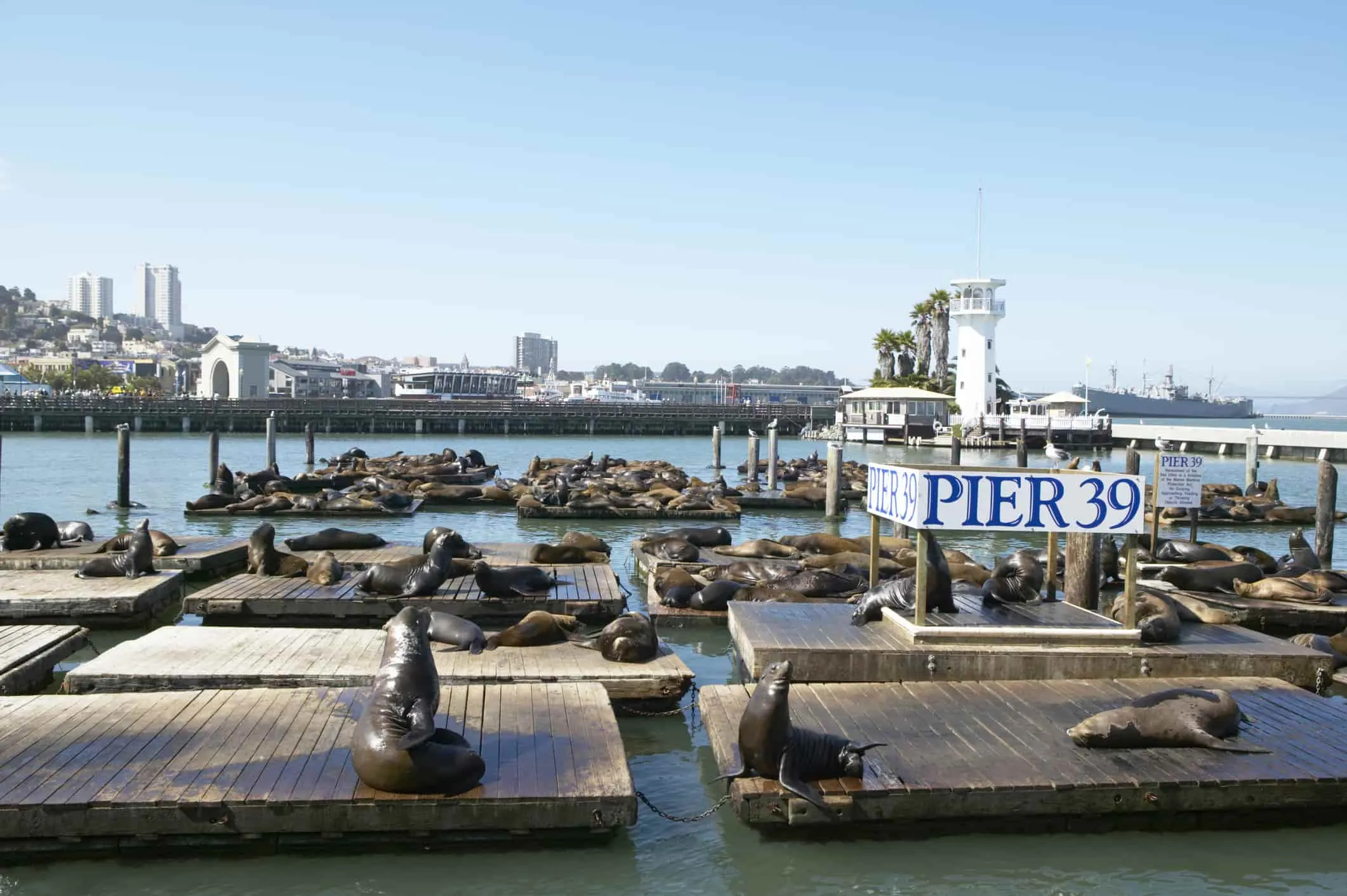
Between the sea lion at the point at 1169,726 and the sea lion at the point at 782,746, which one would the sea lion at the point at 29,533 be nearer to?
the sea lion at the point at 782,746

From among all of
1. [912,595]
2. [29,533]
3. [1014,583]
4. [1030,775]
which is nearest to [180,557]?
[29,533]

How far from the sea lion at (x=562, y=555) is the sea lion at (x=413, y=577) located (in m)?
2.24

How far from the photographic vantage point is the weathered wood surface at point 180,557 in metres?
12.5

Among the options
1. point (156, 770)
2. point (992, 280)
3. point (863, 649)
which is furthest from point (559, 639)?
point (992, 280)

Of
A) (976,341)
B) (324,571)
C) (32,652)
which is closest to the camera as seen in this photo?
(32,652)

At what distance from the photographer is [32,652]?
27.6 feet

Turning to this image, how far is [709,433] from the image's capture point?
6831 cm

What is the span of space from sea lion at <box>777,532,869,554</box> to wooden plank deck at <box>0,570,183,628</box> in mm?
7463

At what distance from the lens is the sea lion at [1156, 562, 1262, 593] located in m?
12.2

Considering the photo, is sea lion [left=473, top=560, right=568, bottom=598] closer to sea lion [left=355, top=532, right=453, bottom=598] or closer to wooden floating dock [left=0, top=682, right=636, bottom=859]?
sea lion [left=355, top=532, right=453, bottom=598]

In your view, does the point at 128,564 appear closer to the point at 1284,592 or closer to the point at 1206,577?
the point at 1206,577

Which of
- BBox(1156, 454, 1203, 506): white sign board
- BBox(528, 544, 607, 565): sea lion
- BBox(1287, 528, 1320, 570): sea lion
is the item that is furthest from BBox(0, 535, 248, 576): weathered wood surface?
BBox(1287, 528, 1320, 570): sea lion

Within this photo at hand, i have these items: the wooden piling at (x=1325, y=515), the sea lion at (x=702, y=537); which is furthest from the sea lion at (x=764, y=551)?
the wooden piling at (x=1325, y=515)

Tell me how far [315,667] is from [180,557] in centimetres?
632
